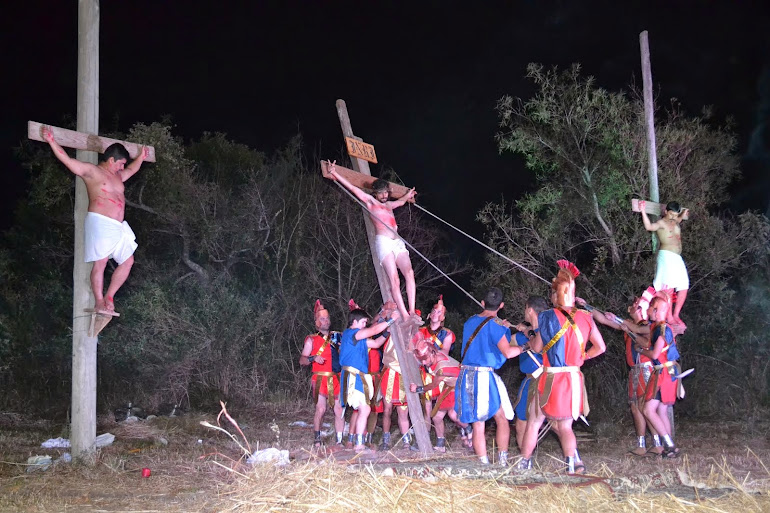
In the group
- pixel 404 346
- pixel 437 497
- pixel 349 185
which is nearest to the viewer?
pixel 437 497

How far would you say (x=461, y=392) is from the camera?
7562 mm

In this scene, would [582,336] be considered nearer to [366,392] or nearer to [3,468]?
[366,392]

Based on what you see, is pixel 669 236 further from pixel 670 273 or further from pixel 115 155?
pixel 115 155

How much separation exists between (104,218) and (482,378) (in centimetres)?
380

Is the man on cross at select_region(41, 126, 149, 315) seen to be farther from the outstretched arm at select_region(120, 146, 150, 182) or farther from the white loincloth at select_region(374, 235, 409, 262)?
the white loincloth at select_region(374, 235, 409, 262)

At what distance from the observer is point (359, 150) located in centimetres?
867

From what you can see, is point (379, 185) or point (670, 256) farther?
point (670, 256)

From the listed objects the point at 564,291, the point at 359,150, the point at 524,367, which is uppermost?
the point at 359,150

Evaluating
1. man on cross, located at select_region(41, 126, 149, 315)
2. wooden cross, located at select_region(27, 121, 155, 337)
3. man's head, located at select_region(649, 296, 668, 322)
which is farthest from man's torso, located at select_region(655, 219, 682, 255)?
wooden cross, located at select_region(27, 121, 155, 337)

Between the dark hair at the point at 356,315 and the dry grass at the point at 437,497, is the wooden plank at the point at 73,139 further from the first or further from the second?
the dry grass at the point at 437,497

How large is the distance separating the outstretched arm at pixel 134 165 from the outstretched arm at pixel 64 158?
1.23ft

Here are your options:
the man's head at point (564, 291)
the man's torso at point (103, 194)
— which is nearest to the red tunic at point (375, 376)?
the man's head at point (564, 291)

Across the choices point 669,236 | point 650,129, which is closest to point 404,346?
point 669,236

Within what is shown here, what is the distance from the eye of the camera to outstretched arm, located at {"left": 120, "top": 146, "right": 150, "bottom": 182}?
25.1ft
